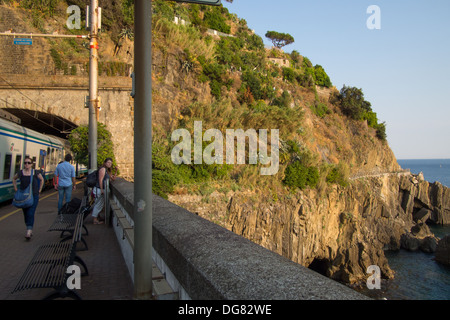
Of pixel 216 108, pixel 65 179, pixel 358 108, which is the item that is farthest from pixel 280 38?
pixel 65 179

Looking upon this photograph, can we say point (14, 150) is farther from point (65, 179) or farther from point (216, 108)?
point (216, 108)

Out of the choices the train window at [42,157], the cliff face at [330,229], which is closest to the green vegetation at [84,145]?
the train window at [42,157]

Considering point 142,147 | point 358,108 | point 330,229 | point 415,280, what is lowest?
point 415,280

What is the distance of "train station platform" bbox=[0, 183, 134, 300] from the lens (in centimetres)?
411

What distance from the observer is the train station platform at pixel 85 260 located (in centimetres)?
411

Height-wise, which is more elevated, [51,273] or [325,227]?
[51,273]

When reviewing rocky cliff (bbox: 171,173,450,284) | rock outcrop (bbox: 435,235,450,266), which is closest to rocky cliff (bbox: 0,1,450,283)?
rocky cliff (bbox: 171,173,450,284)

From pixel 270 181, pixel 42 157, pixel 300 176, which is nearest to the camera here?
pixel 42 157

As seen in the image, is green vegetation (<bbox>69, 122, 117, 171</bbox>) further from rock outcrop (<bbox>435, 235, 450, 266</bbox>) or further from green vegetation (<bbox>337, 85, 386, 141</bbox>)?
green vegetation (<bbox>337, 85, 386, 141</bbox>)

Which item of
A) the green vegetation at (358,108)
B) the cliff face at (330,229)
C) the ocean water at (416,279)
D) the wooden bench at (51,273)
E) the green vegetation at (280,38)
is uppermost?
the green vegetation at (280,38)

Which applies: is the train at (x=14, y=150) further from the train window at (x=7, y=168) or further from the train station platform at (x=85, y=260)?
the train station platform at (x=85, y=260)

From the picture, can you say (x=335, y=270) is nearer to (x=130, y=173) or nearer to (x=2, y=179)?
(x=130, y=173)

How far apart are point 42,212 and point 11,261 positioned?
5911mm

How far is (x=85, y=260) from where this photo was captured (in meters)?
5.55
